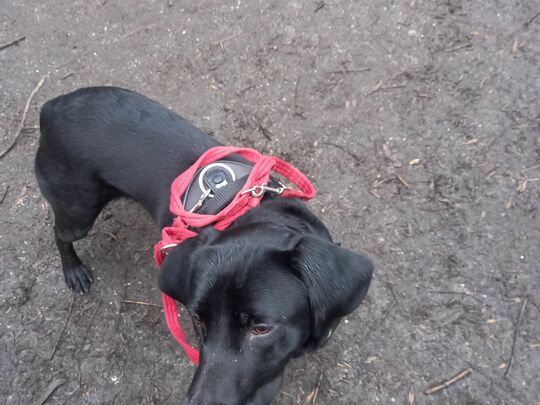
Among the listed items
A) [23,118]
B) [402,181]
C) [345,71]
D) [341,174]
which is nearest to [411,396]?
[402,181]

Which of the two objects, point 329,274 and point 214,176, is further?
point 214,176

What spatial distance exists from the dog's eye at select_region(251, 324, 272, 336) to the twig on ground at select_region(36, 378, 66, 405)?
1965 mm

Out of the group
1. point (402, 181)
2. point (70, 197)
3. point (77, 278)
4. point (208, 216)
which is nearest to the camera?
point (208, 216)

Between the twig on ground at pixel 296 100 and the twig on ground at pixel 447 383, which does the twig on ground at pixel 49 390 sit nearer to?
the twig on ground at pixel 447 383

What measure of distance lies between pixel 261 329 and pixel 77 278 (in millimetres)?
2039

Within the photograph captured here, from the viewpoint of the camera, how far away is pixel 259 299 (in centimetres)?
195

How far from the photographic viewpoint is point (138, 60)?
14.6ft

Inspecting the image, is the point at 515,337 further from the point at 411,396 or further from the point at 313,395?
the point at 313,395

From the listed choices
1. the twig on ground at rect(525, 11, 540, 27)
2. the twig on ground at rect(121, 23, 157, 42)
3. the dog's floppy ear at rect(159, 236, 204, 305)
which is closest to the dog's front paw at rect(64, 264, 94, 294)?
the dog's floppy ear at rect(159, 236, 204, 305)

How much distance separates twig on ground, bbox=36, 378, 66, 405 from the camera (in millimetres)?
3215

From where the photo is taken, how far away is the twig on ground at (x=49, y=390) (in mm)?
3215

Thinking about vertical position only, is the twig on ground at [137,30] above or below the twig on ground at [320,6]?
below

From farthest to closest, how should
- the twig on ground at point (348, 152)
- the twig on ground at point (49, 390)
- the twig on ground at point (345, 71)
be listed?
the twig on ground at point (345, 71)
the twig on ground at point (348, 152)
the twig on ground at point (49, 390)

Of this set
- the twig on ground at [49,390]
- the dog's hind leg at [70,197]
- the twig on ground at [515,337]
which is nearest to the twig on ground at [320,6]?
the dog's hind leg at [70,197]
